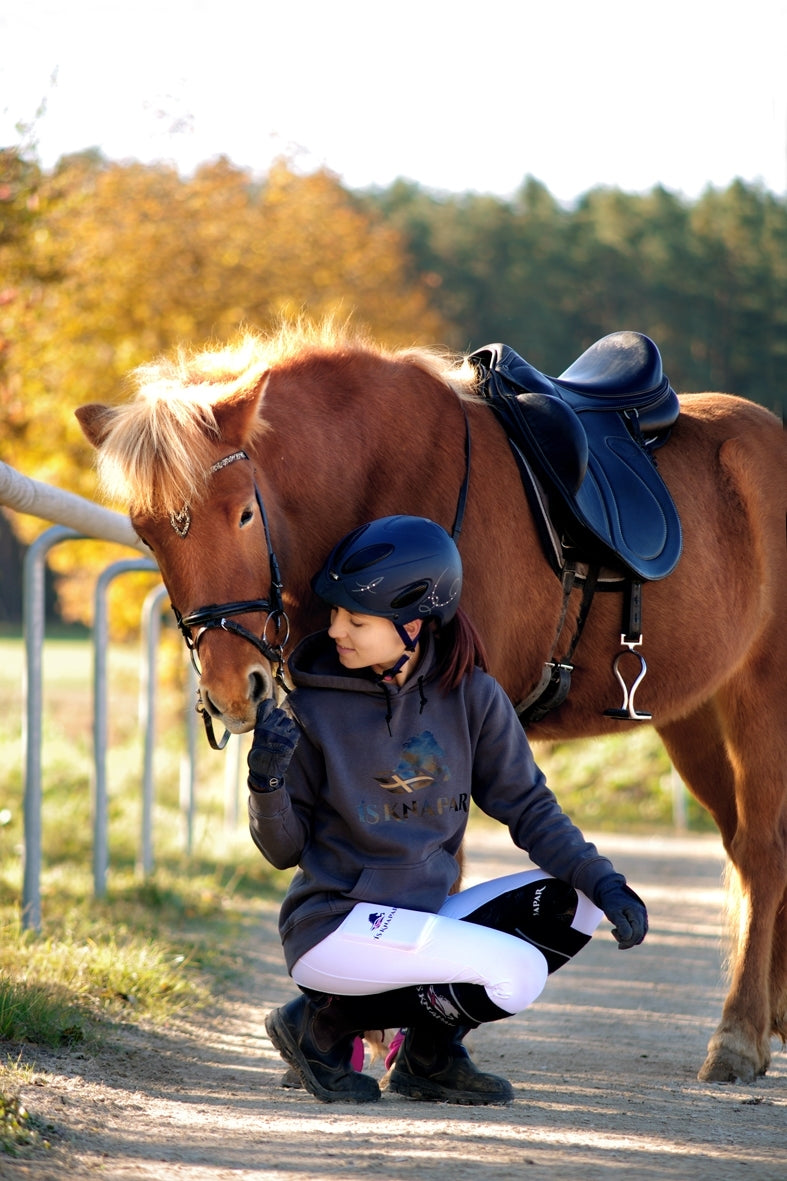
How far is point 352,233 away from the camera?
23172 millimetres

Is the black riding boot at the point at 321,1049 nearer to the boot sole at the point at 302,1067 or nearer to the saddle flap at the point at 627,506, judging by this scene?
the boot sole at the point at 302,1067

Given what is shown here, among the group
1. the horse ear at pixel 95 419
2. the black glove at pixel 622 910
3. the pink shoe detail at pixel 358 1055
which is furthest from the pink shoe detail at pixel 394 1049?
the horse ear at pixel 95 419

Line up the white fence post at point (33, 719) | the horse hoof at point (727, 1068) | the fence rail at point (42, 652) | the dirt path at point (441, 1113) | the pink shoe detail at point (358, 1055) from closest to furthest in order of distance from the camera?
the dirt path at point (441, 1113), the pink shoe detail at point (358, 1055), the horse hoof at point (727, 1068), the fence rail at point (42, 652), the white fence post at point (33, 719)

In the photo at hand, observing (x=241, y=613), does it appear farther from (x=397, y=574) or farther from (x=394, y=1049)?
(x=394, y=1049)

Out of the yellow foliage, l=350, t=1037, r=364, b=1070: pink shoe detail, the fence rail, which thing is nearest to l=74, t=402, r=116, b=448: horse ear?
the fence rail

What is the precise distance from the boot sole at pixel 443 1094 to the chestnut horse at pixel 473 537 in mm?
927

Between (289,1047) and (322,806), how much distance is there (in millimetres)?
589

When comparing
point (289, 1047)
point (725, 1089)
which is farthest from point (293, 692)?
point (725, 1089)

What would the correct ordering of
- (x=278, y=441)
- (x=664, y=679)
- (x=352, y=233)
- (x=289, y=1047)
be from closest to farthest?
1. (x=289, y=1047)
2. (x=278, y=441)
3. (x=664, y=679)
4. (x=352, y=233)

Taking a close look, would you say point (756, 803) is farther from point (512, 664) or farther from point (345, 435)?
point (345, 435)

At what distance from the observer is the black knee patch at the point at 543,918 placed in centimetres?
310

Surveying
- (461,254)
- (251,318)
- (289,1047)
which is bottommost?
(289,1047)

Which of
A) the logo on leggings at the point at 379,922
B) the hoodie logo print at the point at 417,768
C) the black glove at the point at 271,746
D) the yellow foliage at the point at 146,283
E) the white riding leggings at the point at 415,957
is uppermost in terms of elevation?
the yellow foliage at the point at 146,283

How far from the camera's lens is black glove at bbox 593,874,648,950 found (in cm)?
290
